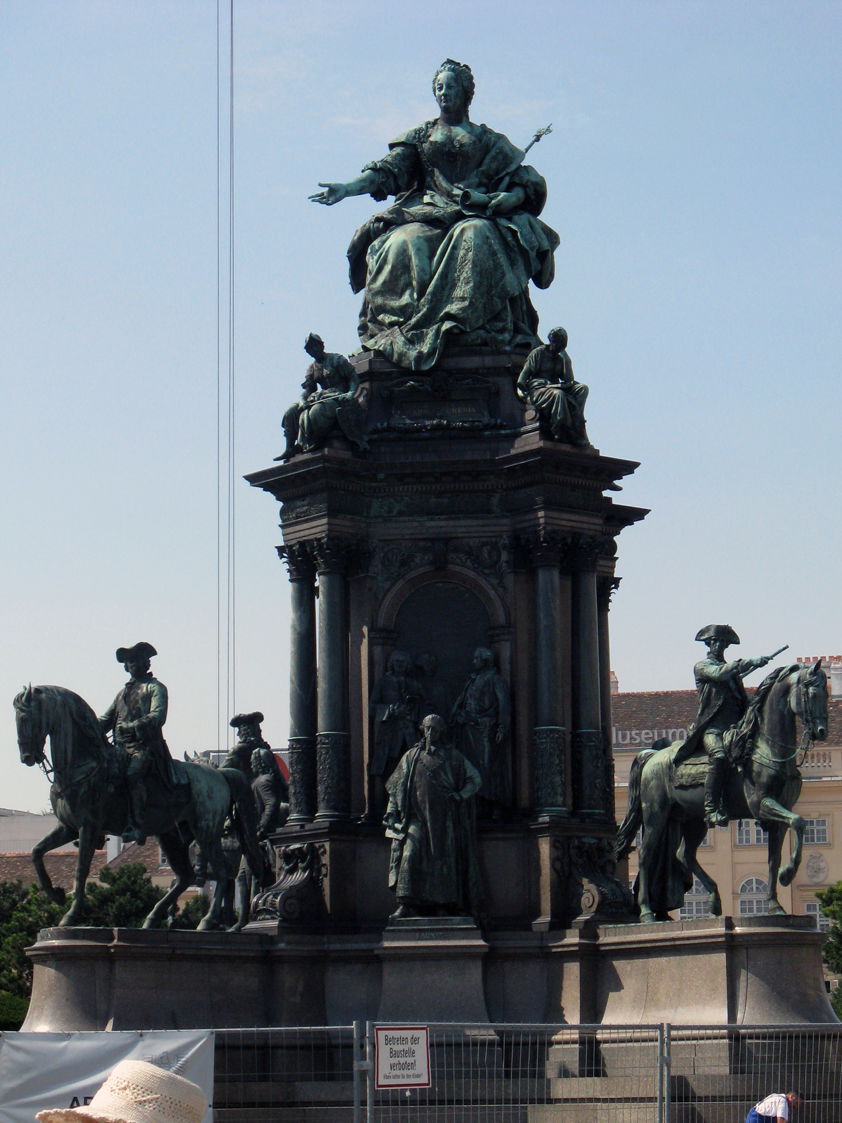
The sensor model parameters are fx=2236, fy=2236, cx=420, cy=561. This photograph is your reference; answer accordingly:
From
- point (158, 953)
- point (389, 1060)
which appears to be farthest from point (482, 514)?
point (389, 1060)

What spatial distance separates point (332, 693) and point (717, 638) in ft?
14.8

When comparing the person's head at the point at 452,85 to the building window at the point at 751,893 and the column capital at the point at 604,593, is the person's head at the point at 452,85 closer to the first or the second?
the column capital at the point at 604,593

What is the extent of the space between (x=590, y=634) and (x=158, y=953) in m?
6.10

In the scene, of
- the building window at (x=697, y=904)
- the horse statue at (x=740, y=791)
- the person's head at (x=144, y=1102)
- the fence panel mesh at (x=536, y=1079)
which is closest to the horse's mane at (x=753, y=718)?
the horse statue at (x=740, y=791)

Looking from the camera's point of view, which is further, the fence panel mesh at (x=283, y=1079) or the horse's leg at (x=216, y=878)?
the horse's leg at (x=216, y=878)

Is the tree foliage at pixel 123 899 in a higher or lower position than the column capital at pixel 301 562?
lower

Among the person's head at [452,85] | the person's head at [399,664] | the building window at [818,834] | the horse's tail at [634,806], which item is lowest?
the building window at [818,834]

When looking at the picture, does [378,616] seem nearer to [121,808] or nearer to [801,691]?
[121,808]

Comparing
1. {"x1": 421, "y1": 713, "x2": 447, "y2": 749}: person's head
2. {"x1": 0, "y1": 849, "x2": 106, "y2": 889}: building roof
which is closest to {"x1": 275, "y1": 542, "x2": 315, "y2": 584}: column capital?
{"x1": 421, "y1": 713, "x2": 447, "y2": 749}: person's head

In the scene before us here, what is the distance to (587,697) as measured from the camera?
2533cm

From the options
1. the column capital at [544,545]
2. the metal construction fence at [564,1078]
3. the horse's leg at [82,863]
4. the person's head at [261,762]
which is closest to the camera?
the metal construction fence at [564,1078]

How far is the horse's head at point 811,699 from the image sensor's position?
72.2ft

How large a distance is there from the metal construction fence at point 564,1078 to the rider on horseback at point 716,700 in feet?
8.90

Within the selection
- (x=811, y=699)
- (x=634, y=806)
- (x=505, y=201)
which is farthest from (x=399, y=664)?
(x=505, y=201)
